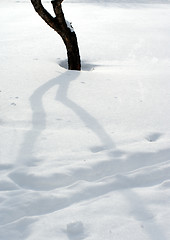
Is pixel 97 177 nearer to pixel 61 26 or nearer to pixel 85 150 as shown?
pixel 85 150

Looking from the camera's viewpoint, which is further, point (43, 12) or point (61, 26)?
point (61, 26)

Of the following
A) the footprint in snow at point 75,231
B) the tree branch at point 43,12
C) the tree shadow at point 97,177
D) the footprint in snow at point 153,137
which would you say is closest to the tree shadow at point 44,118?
the tree shadow at point 97,177

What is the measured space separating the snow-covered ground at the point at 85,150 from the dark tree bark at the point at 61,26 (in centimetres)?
31

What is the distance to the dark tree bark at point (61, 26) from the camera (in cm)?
360

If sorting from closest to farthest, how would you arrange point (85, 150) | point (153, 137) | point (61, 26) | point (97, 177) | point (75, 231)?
1. point (75, 231)
2. point (97, 177)
3. point (85, 150)
4. point (153, 137)
5. point (61, 26)

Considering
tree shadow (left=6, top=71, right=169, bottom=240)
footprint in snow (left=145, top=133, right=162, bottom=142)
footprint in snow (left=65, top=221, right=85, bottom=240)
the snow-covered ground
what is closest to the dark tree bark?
the snow-covered ground

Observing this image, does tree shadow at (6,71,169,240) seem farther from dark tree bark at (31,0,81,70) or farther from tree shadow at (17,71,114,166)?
dark tree bark at (31,0,81,70)

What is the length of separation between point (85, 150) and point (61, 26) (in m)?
1.99

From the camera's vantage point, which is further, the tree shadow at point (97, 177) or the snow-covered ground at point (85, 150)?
the tree shadow at point (97, 177)

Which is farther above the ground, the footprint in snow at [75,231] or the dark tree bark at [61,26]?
the dark tree bark at [61,26]

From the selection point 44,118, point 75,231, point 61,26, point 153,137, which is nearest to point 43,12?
point 61,26

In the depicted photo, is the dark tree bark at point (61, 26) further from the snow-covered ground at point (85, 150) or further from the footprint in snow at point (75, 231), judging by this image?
the footprint in snow at point (75, 231)

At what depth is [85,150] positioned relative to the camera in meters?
2.22

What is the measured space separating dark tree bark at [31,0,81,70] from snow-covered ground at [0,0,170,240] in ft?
1.01
